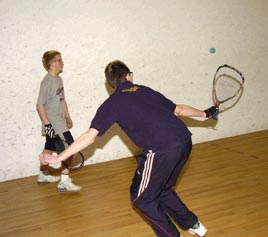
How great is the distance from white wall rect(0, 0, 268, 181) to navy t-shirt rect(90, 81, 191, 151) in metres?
2.38

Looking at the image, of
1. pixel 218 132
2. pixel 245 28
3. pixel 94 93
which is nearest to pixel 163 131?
pixel 94 93

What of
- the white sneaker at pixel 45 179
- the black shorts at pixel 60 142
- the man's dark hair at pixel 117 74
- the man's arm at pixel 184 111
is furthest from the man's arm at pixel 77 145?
the white sneaker at pixel 45 179

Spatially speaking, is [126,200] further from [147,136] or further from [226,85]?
[226,85]

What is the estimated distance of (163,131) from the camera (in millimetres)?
2277

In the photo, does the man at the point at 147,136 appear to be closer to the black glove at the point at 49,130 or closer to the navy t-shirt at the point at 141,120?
the navy t-shirt at the point at 141,120

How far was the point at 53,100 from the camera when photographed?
12.8ft

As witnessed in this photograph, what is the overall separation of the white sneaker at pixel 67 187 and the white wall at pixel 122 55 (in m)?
0.80

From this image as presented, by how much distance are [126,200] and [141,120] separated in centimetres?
148

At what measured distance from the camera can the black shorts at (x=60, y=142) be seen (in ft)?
12.3

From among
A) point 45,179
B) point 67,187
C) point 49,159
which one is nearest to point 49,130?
point 67,187

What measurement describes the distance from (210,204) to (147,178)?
112cm

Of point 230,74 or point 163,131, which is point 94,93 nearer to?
point 230,74

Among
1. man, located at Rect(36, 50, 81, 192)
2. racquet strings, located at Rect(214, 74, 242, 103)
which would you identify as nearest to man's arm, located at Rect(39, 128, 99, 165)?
man, located at Rect(36, 50, 81, 192)

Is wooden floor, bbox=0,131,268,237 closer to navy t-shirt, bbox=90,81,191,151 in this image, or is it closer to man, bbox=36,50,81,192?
man, bbox=36,50,81,192
